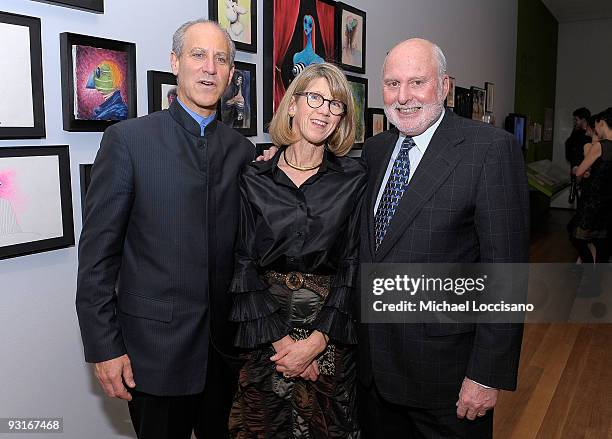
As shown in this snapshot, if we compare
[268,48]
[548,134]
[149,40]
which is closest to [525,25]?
[548,134]

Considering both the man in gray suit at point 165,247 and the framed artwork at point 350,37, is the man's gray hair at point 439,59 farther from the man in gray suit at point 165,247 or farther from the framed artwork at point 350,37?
the framed artwork at point 350,37

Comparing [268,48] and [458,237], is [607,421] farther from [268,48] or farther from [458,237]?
[268,48]

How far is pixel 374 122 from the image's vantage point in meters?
4.22

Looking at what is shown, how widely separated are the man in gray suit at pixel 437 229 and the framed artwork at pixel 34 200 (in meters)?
1.08

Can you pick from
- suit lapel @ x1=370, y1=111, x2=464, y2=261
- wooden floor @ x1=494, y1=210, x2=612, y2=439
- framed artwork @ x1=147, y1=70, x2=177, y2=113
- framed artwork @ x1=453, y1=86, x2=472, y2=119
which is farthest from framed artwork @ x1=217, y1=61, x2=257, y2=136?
framed artwork @ x1=453, y1=86, x2=472, y2=119

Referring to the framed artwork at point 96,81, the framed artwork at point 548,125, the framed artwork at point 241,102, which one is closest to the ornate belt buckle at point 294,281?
the framed artwork at point 96,81

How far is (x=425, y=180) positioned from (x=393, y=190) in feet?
0.44

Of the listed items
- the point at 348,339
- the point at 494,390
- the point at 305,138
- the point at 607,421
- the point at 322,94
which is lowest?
the point at 607,421

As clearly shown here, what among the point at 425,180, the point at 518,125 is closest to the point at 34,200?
the point at 425,180

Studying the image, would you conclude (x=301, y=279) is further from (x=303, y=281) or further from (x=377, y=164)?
(x=377, y=164)

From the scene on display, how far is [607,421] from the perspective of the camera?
3.26 metres

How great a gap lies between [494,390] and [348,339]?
0.48m

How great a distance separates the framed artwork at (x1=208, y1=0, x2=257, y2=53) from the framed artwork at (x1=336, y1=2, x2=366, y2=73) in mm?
921

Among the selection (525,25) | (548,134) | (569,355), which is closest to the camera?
(569,355)
